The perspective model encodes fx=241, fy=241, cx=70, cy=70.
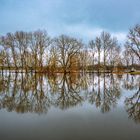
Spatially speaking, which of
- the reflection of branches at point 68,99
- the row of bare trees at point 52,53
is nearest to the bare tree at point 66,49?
the row of bare trees at point 52,53

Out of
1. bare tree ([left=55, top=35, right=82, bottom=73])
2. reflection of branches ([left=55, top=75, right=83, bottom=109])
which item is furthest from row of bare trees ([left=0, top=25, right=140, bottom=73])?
reflection of branches ([left=55, top=75, right=83, bottom=109])

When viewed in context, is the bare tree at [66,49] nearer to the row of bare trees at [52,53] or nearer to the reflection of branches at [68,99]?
the row of bare trees at [52,53]

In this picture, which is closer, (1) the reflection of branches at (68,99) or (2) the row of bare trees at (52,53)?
(1) the reflection of branches at (68,99)

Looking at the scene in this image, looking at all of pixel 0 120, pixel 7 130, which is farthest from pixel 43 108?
pixel 7 130

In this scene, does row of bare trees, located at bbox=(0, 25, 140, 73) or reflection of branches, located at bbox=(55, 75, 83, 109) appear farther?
row of bare trees, located at bbox=(0, 25, 140, 73)

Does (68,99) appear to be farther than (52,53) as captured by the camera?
No

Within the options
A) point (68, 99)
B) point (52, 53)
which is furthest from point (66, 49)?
point (68, 99)

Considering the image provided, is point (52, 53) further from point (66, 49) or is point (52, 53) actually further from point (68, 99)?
point (68, 99)

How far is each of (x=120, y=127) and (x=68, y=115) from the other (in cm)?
251

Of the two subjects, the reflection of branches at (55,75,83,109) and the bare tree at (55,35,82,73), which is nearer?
the reflection of branches at (55,75,83,109)

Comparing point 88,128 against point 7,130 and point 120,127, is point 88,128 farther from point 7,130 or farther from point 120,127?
point 7,130

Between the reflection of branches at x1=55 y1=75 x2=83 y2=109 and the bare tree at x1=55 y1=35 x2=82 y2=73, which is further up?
the bare tree at x1=55 y1=35 x2=82 y2=73

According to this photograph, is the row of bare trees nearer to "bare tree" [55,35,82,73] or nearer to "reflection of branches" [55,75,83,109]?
"bare tree" [55,35,82,73]

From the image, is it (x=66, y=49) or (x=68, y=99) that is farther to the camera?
(x=66, y=49)
